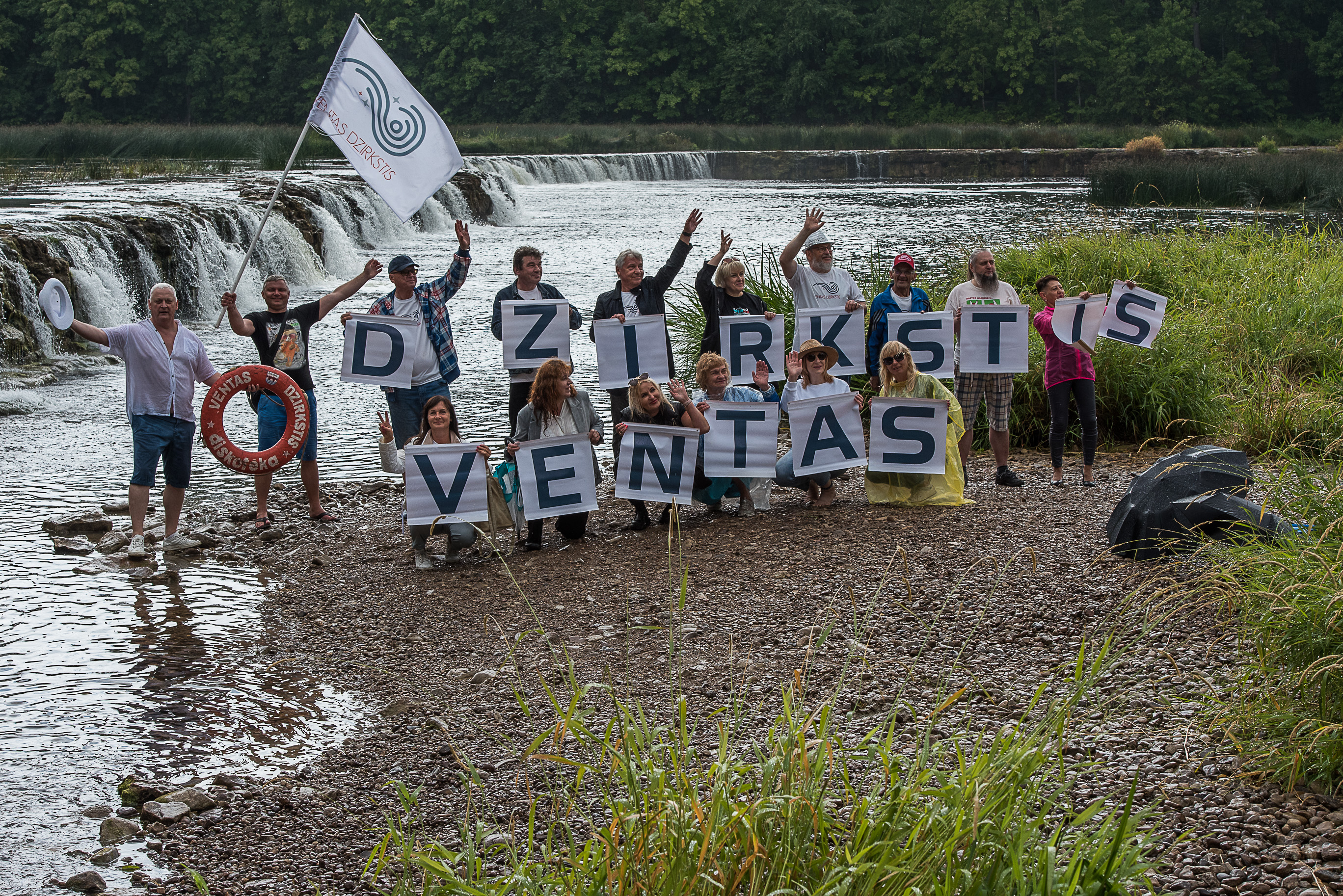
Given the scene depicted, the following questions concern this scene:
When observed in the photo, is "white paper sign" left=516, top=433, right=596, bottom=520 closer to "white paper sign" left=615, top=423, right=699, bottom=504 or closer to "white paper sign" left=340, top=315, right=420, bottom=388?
"white paper sign" left=615, top=423, right=699, bottom=504

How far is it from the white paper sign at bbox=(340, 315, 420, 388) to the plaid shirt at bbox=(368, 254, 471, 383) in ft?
0.49

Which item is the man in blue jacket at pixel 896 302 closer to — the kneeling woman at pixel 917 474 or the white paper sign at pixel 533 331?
the kneeling woman at pixel 917 474

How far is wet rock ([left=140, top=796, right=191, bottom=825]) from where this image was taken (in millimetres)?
4543

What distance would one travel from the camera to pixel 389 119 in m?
8.59

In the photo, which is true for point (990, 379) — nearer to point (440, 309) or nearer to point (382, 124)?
point (440, 309)

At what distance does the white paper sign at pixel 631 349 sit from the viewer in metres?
8.62

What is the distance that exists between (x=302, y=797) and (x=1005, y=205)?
31361 millimetres

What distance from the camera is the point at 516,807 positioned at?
4273 millimetres

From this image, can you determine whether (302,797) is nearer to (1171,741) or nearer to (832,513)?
(1171,741)

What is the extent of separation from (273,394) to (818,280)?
4.07 metres

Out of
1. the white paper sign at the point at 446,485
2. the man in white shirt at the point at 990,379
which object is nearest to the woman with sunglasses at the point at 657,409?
the white paper sign at the point at 446,485

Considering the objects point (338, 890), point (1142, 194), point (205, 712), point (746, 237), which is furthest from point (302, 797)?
point (1142, 194)

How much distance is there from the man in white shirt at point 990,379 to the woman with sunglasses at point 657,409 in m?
2.08

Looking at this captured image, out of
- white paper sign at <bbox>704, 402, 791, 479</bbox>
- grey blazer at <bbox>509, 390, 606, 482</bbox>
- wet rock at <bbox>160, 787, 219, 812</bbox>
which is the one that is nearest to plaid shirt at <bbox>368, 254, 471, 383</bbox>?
A: grey blazer at <bbox>509, 390, 606, 482</bbox>
